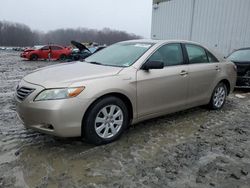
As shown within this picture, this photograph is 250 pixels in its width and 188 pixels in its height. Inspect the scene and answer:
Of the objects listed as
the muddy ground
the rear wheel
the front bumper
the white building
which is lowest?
the rear wheel

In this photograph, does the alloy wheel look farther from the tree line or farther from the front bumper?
the tree line

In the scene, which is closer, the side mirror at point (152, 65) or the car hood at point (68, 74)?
the car hood at point (68, 74)

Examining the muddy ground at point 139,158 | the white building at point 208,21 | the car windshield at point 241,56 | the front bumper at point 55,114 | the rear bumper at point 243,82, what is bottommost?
the muddy ground at point 139,158

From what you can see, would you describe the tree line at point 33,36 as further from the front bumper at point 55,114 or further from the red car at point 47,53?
the front bumper at point 55,114

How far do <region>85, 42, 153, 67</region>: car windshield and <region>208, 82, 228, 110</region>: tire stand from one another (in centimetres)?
193

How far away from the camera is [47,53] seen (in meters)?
24.3

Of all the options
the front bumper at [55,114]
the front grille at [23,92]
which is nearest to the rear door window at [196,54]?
the front bumper at [55,114]

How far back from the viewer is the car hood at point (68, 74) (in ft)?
11.3

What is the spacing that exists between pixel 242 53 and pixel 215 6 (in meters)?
5.98

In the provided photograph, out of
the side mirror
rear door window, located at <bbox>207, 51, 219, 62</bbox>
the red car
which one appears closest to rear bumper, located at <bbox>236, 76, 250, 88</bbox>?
rear door window, located at <bbox>207, 51, 219, 62</bbox>

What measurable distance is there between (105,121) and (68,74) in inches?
31.6

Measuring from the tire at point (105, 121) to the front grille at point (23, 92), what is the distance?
785 millimetres

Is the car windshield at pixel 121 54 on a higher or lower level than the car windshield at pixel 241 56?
higher

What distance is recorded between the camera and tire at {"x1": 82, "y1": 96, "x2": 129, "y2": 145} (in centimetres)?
350
